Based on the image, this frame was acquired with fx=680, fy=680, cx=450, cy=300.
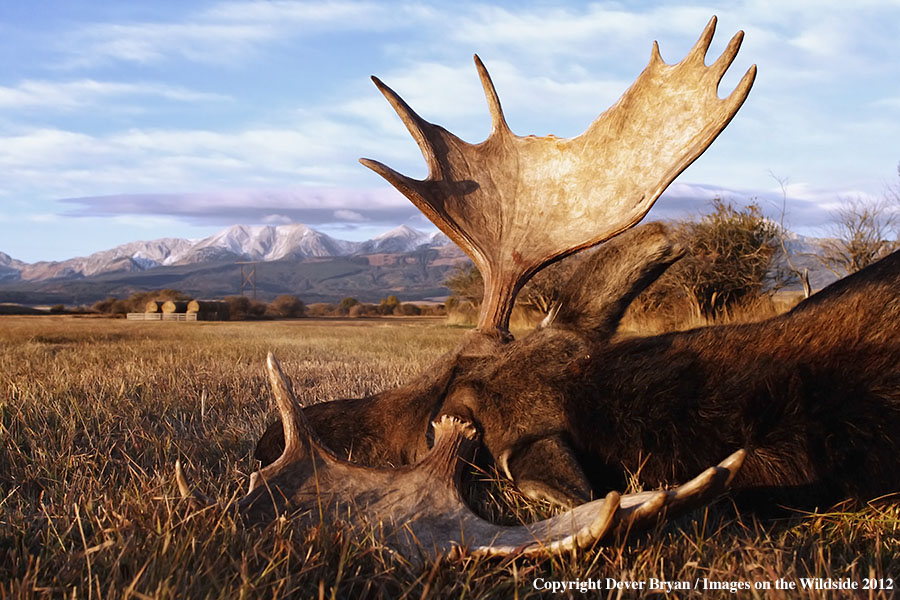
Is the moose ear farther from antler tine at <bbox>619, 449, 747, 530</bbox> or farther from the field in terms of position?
antler tine at <bbox>619, 449, 747, 530</bbox>

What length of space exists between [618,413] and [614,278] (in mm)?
546

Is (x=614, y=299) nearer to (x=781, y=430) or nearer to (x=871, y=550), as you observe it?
(x=781, y=430)

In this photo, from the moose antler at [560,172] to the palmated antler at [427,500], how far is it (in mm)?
895

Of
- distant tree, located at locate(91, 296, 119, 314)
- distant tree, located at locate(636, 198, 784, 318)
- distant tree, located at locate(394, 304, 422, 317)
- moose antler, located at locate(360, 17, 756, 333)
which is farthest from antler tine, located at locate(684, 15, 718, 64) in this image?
distant tree, located at locate(394, 304, 422, 317)

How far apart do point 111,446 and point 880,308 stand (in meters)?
3.18

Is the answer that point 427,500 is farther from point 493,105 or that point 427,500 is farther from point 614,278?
point 493,105

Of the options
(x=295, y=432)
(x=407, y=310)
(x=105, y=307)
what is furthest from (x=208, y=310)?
(x=295, y=432)

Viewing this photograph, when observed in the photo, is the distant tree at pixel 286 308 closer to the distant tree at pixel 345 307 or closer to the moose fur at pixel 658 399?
the distant tree at pixel 345 307

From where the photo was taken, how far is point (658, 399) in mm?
2215

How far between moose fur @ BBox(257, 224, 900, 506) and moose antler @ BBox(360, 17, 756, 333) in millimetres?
449

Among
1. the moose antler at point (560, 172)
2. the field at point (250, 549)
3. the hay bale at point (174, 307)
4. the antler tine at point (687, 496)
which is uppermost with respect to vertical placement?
the moose antler at point (560, 172)

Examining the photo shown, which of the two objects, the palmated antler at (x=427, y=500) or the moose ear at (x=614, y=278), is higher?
the moose ear at (x=614, y=278)

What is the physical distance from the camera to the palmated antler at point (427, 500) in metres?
1.61

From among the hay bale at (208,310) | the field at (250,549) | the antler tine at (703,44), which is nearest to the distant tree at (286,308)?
the hay bale at (208,310)
